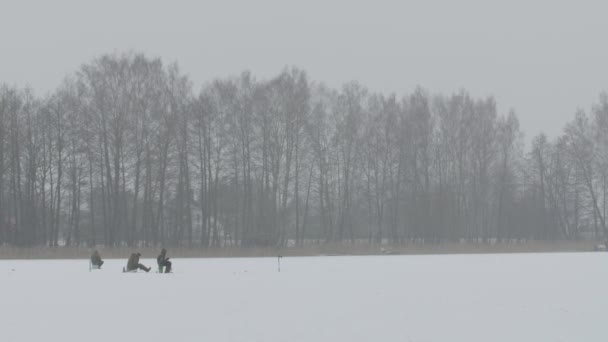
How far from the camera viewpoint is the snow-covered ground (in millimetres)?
13023

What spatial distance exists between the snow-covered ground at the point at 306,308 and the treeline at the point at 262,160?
35.8 metres

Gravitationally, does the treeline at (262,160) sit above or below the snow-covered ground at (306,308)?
above

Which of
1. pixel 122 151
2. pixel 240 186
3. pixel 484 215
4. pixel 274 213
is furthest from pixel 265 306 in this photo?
pixel 484 215

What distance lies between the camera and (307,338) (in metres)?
12.6

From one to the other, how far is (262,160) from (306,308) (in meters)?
48.1

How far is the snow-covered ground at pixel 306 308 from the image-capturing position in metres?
13.0

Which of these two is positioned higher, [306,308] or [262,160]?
[262,160]

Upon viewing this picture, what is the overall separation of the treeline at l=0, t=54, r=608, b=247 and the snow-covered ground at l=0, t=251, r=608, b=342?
1408 inches

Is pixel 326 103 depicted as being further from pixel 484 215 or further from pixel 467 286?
pixel 467 286

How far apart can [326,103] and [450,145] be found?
15.2m

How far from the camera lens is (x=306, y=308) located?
16.1 m

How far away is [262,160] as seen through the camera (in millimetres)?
63938

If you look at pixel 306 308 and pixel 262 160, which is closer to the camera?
pixel 306 308

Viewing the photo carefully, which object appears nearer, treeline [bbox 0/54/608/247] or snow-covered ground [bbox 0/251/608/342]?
snow-covered ground [bbox 0/251/608/342]
